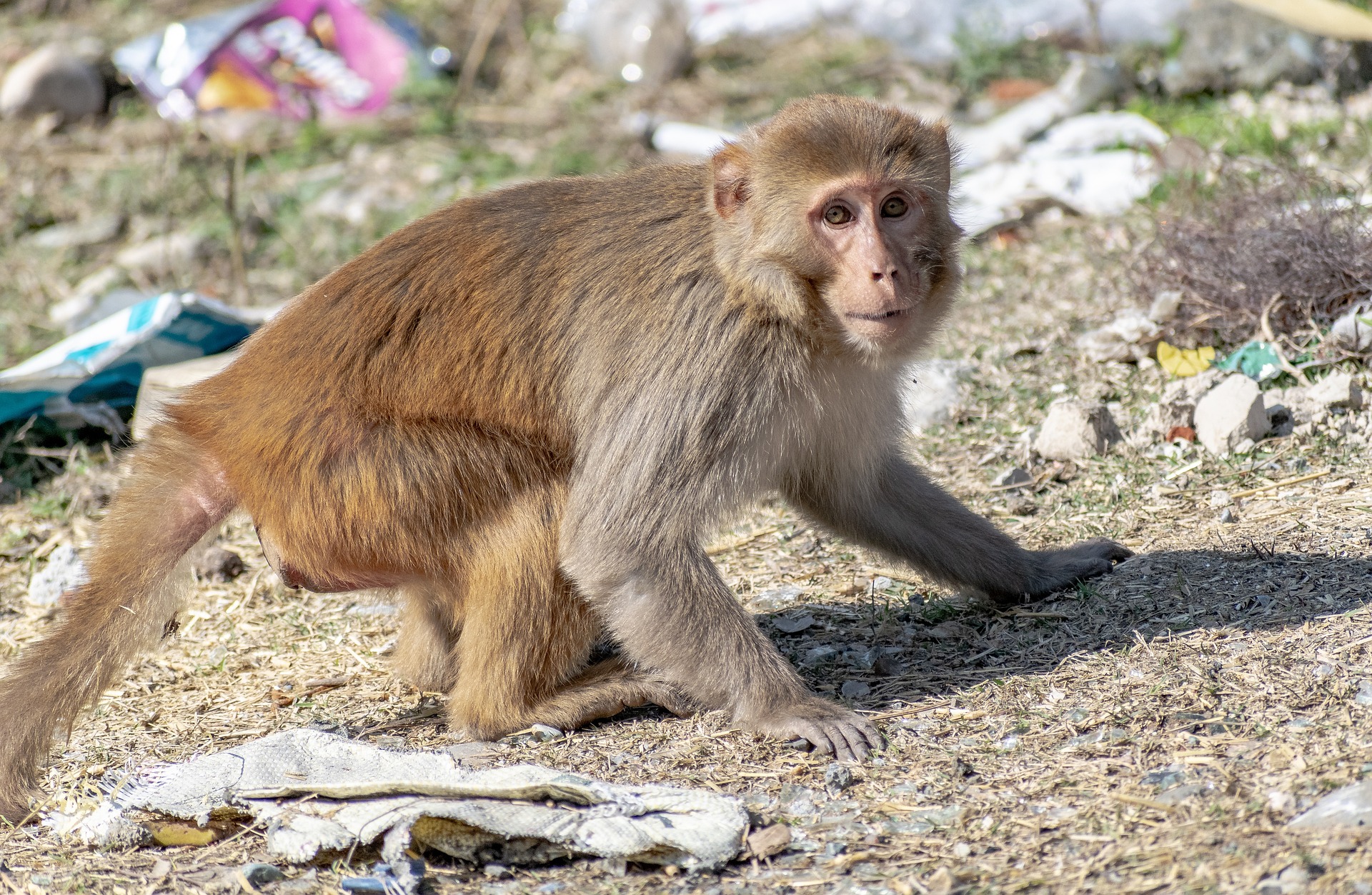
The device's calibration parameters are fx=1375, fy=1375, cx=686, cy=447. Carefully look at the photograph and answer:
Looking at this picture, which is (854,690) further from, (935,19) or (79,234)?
(935,19)

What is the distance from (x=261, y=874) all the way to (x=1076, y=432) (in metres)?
3.22

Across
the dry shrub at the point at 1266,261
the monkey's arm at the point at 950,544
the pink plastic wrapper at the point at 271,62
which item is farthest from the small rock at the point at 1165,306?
the pink plastic wrapper at the point at 271,62

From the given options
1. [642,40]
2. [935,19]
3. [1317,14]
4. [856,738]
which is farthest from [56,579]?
[935,19]

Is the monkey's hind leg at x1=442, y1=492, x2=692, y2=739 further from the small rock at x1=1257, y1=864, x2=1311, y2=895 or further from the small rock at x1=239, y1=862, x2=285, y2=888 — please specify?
the small rock at x1=1257, y1=864, x2=1311, y2=895

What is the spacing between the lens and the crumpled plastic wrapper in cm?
307

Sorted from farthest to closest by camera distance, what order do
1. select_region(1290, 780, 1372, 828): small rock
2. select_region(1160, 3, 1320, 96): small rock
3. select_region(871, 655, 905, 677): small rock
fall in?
1. select_region(1160, 3, 1320, 96): small rock
2. select_region(871, 655, 905, 677): small rock
3. select_region(1290, 780, 1372, 828): small rock

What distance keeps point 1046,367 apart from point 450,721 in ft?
10.2

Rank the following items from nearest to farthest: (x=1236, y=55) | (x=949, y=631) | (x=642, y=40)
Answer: (x=949, y=631)
(x=1236, y=55)
(x=642, y=40)

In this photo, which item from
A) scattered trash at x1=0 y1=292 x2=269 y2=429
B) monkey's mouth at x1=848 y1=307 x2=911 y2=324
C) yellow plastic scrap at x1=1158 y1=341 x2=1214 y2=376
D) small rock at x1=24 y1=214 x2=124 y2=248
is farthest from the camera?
small rock at x1=24 y1=214 x2=124 y2=248

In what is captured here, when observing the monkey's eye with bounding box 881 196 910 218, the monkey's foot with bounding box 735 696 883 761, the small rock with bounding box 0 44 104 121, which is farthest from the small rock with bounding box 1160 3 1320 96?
the small rock with bounding box 0 44 104 121

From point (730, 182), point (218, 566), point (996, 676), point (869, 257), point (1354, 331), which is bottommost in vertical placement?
point (218, 566)

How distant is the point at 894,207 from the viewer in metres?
3.63

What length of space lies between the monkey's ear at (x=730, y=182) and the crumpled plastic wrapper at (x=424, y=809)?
1.54 metres

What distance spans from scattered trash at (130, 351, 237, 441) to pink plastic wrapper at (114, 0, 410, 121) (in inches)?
130
